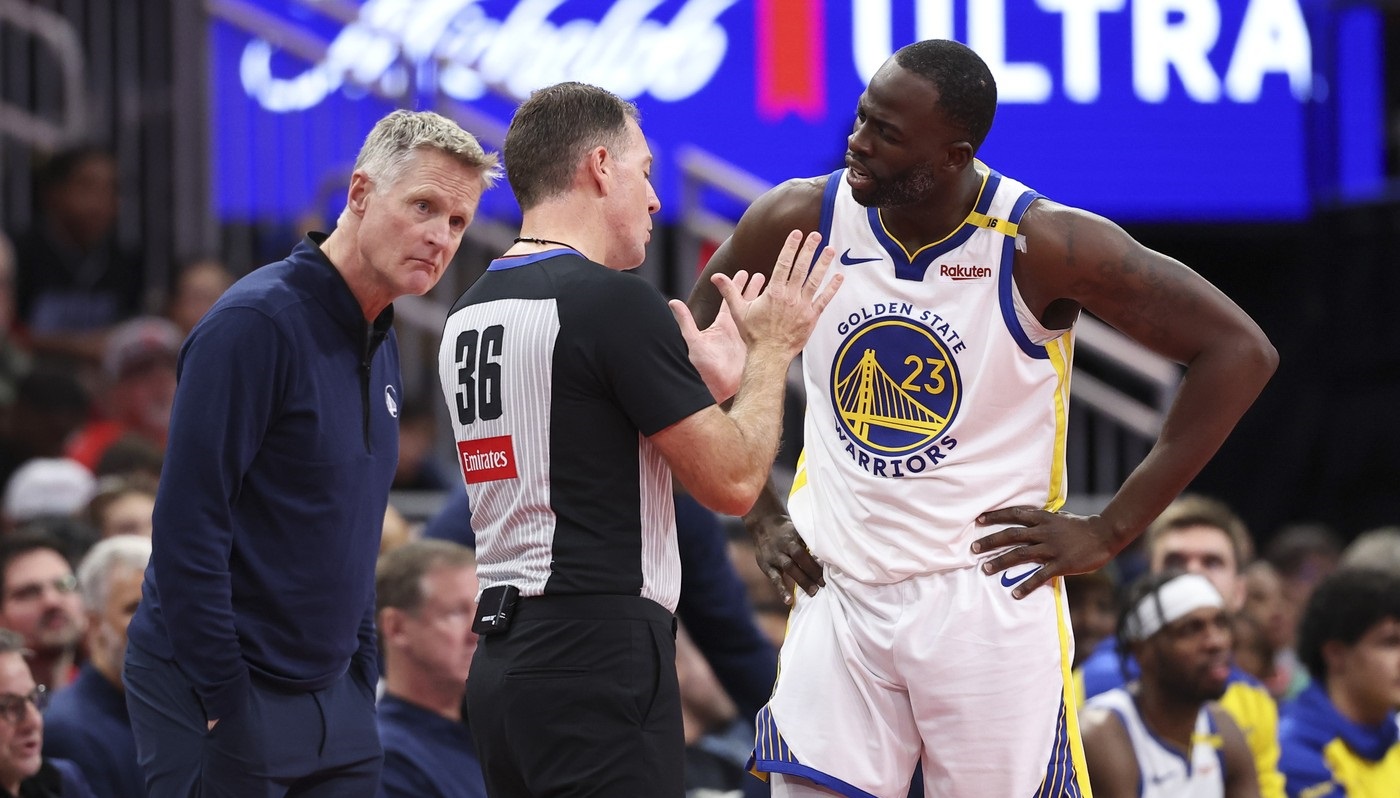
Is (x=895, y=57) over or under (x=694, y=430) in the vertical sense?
over

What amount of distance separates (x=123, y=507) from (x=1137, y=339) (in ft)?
13.0

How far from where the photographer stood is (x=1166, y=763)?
5.72 meters

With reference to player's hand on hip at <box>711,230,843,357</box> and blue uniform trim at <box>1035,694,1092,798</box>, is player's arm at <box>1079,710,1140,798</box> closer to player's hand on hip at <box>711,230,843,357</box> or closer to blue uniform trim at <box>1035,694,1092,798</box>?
blue uniform trim at <box>1035,694,1092,798</box>

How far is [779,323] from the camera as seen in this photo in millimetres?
3746

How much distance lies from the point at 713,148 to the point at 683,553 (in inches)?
238

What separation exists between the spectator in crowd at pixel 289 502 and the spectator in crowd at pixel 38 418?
16.2 ft

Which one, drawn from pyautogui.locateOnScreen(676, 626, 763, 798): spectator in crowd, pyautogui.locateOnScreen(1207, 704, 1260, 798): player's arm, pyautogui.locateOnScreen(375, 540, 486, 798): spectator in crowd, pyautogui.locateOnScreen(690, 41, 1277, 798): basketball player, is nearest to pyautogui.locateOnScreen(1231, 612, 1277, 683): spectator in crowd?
pyautogui.locateOnScreen(1207, 704, 1260, 798): player's arm

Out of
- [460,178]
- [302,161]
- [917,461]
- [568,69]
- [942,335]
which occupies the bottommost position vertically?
[917,461]

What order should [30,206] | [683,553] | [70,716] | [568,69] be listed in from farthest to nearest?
[568,69] → [30,206] → [683,553] → [70,716]

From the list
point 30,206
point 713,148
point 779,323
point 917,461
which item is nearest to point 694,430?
point 779,323

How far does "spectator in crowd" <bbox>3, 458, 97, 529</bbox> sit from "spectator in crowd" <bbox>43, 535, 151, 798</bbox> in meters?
2.39

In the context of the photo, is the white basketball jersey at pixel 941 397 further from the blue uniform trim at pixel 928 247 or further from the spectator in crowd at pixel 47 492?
the spectator in crowd at pixel 47 492

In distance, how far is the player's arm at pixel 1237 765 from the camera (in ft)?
19.3

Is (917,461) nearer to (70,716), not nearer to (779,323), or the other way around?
(779,323)
